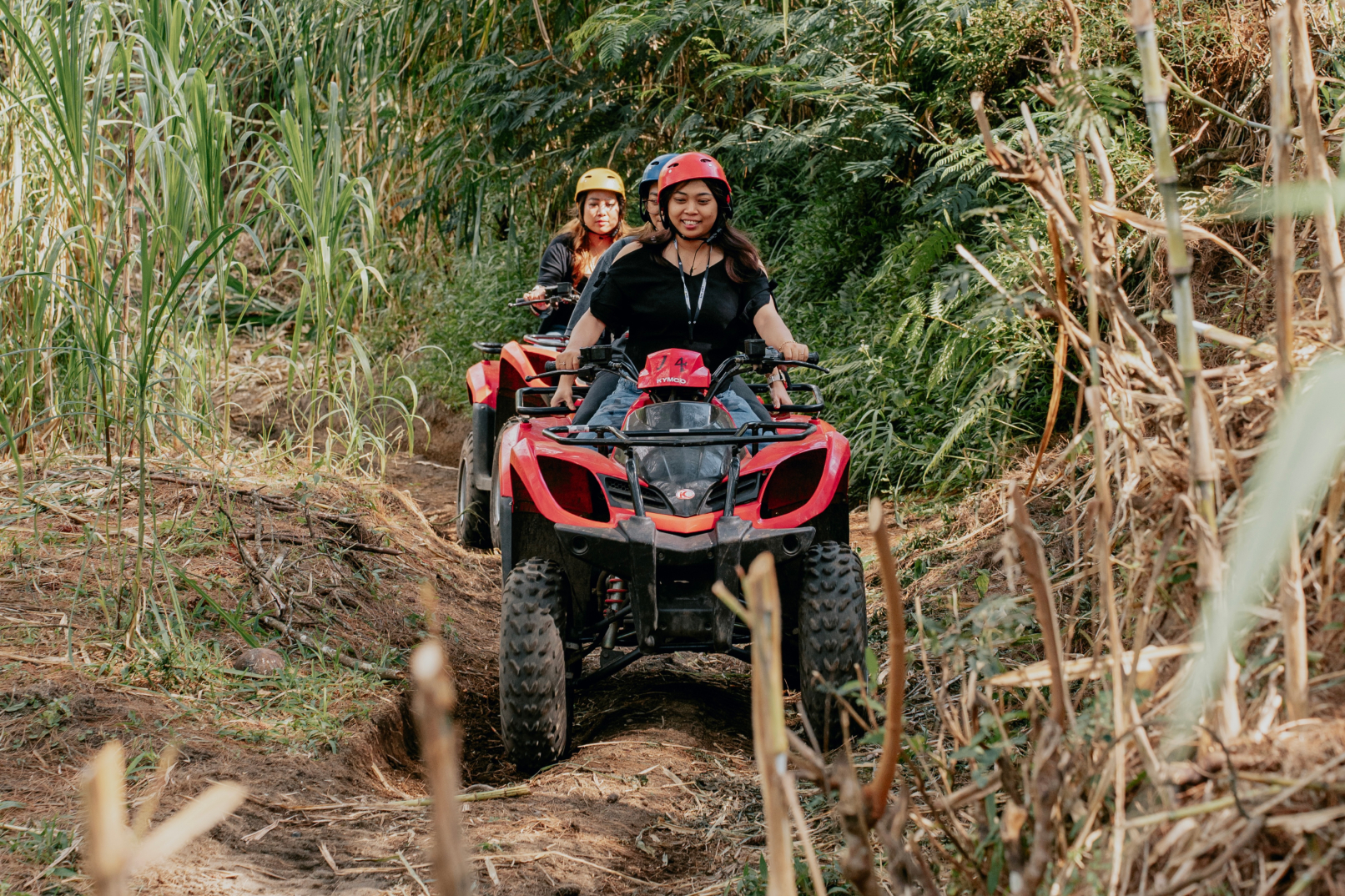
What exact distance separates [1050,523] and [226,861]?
10.3 feet

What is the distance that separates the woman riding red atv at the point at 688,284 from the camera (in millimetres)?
4215

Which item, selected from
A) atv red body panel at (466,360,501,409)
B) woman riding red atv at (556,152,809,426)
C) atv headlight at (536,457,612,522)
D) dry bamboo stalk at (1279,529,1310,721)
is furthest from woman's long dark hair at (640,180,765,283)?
dry bamboo stalk at (1279,529,1310,721)

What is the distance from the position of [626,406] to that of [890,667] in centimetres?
294

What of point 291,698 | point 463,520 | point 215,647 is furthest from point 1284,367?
point 463,520

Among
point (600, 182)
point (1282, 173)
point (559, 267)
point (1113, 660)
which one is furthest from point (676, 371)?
point (559, 267)

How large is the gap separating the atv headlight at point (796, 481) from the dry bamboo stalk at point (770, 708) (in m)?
2.34

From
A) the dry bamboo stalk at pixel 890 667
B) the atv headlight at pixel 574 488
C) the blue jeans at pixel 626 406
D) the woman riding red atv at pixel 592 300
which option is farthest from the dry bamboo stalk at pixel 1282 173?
the woman riding red atv at pixel 592 300

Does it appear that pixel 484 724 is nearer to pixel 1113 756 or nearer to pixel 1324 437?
pixel 1113 756

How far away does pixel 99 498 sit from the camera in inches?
177

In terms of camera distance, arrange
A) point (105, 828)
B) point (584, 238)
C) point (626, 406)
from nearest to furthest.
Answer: point (105, 828)
point (626, 406)
point (584, 238)

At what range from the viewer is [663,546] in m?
3.26

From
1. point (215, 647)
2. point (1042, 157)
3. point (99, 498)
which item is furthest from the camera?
point (99, 498)

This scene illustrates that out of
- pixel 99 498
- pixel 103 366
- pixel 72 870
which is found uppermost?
pixel 103 366

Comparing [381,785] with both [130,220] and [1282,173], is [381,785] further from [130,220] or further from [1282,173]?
[1282,173]
